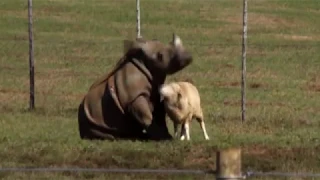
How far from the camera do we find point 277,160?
1139cm

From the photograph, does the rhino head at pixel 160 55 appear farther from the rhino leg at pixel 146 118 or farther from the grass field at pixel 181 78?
the grass field at pixel 181 78

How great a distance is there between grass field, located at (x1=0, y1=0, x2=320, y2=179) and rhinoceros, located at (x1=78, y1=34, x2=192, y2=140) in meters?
0.42

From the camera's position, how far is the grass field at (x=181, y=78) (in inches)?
452

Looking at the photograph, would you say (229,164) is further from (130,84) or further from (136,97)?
(130,84)

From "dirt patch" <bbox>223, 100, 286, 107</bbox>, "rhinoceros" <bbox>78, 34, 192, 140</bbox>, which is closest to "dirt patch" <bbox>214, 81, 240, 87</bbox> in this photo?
"dirt patch" <bbox>223, 100, 286, 107</bbox>

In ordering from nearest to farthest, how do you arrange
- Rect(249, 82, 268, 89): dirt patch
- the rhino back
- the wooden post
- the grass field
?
1. the wooden post
2. the grass field
3. the rhino back
4. Rect(249, 82, 268, 89): dirt patch

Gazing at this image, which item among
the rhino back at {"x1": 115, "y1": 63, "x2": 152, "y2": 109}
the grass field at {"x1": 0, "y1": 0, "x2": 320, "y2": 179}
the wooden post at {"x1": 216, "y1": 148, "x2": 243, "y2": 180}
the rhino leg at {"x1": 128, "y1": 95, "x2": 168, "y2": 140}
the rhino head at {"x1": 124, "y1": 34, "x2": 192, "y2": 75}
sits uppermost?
the wooden post at {"x1": 216, "y1": 148, "x2": 243, "y2": 180}

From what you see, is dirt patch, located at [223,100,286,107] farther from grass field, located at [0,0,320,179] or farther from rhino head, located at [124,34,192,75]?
rhino head, located at [124,34,192,75]

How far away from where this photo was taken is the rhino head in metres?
12.7

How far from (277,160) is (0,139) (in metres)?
3.30

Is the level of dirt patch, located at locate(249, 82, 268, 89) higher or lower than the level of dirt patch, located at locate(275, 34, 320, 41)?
higher

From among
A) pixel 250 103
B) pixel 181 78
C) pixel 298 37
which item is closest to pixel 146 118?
pixel 250 103

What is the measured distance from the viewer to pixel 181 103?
42.3ft

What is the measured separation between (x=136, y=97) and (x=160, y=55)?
22.6 inches
